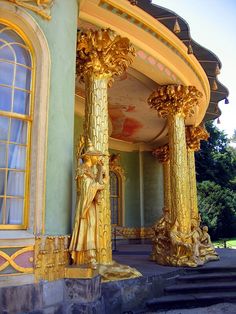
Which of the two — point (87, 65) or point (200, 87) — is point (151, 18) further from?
point (200, 87)

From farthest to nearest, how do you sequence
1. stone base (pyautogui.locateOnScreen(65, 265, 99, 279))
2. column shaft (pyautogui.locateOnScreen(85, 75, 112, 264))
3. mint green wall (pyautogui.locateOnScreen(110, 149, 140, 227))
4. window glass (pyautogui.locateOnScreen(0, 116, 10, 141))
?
mint green wall (pyautogui.locateOnScreen(110, 149, 140, 227))
column shaft (pyautogui.locateOnScreen(85, 75, 112, 264))
stone base (pyautogui.locateOnScreen(65, 265, 99, 279))
window glass (pyautogui.locateOnScreen(0, 116, 10, 141))

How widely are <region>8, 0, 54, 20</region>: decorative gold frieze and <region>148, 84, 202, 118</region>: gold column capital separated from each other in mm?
4702

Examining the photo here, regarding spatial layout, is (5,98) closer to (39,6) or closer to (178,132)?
(39,6)

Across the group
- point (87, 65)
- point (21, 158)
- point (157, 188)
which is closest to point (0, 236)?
point (21, 158)

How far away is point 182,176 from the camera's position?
936cm

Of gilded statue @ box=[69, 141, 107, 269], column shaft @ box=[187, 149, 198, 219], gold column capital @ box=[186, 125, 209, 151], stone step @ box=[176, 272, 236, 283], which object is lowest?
stone step @ box=[176, 272, 236, 283]

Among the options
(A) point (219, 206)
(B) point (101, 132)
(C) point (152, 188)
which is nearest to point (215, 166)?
(A) point (219, 206)

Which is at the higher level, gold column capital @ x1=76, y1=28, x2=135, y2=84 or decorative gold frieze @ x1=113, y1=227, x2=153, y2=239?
gold column capital @ x1=76, y1=28, x2=135, y2=84

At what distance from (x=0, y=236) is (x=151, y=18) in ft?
17.9

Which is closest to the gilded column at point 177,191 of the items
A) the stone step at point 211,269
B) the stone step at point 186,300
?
the stone step at point 211,269

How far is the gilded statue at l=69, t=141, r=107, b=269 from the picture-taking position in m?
5.14

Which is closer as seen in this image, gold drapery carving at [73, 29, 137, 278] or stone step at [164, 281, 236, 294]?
gold drapery carving at [73, 29, 137, 278]

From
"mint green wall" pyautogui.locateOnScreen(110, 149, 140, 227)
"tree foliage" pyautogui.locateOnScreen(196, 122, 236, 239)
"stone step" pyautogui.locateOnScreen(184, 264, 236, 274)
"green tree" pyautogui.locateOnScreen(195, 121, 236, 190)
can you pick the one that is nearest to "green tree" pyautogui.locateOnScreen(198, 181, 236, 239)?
"tree foliage" pyautogui.locateOnScreen(196, 122, 236, 239)

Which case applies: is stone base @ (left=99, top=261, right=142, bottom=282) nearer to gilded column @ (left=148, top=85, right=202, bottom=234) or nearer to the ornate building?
the ornate building
